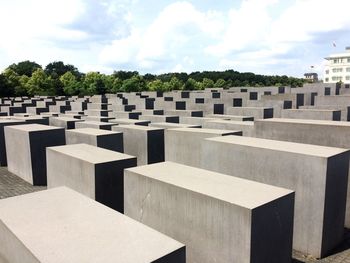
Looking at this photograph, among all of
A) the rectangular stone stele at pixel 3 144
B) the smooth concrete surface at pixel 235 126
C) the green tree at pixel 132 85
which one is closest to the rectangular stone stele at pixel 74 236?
the smooth concrete surface at pixel 235 126

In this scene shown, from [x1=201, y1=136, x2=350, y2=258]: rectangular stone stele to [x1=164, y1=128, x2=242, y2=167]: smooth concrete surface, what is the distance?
2.22 m

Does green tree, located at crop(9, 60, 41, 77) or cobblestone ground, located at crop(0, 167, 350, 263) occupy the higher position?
green tree, located at crop(9, 60, 41, 77)

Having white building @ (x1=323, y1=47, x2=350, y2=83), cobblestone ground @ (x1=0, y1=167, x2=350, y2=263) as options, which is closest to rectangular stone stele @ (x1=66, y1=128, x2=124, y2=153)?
cobblestone ground @ (x1=0, y1=167, x2=350, y2=263)

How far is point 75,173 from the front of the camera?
25.8 feet

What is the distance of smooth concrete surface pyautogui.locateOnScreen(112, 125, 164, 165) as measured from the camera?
11.4 m

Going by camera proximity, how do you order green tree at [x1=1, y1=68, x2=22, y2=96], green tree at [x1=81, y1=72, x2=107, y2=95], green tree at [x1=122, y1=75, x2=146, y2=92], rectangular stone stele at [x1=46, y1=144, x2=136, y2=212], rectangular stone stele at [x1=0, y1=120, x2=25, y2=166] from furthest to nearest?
green tree at [x1=122, y1=75, x2=146, y2=92], green tree at [x1=81, y1=72, x2=107, y2=95], green tree at [x1=1, y1=68, x2=22, y2=96], rectangular stone stele at [x1=0, y1=120, x2=25, y2=166], rectangular stone stele at [x1=46, y1=144, x2=136, y2=212]

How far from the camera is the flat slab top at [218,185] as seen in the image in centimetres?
514

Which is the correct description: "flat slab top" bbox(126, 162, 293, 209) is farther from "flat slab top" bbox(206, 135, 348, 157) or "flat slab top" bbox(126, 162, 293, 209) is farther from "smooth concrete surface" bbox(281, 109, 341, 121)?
"smooth concrete surface" bbox(281, 109, 341, 121)

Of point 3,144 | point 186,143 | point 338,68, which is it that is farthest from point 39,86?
point 338,68

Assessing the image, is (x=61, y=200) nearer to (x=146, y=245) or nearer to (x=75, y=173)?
(x=146, y=245)

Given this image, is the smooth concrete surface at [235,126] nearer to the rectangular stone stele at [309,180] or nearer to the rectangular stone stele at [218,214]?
the rectangular stone stele at [309,180]

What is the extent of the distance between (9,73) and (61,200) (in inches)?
2191

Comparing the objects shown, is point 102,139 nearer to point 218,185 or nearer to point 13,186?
point 13,186

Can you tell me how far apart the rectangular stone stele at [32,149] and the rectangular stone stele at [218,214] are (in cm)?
588
